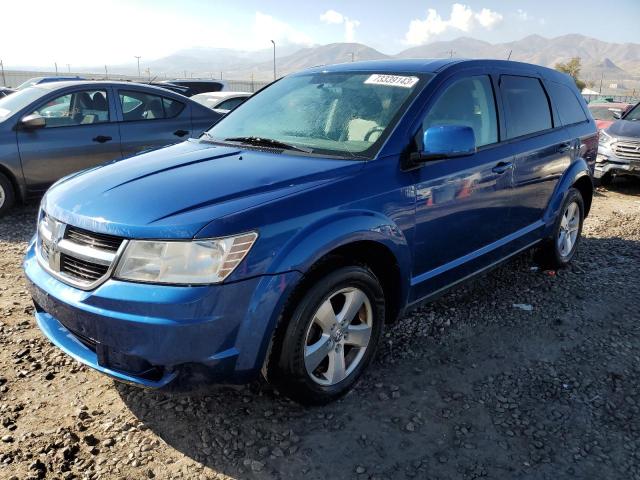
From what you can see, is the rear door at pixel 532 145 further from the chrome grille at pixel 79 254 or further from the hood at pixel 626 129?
the hood at pixel 626 129

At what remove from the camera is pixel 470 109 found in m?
3.45

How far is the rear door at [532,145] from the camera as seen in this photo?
380 cm

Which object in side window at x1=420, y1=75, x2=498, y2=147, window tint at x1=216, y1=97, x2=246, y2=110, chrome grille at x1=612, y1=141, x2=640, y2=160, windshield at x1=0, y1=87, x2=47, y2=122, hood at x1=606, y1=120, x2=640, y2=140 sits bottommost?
chrome grille at x1=612, y1=141, x2=640, y2=160

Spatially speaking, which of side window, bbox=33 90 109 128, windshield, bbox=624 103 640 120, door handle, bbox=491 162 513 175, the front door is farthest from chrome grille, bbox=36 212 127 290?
windshield, bbox=624 103 640 120

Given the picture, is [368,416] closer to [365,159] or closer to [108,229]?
[365,159]

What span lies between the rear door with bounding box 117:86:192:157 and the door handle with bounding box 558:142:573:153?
423 centimetres

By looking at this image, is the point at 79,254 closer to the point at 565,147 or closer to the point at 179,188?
the point at 179,188

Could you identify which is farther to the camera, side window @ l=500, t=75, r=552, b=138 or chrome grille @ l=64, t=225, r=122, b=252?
side window @ l=500, t=75, r=552, b=138

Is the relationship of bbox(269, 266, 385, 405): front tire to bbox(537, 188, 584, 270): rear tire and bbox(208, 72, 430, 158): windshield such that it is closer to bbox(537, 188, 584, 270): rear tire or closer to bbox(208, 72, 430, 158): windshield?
Result: bbox(208, 72, 430, 158): windshield

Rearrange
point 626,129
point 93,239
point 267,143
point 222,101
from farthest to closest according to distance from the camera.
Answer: point 222,101 → point 626,129 → point 267,143 → point 93,239

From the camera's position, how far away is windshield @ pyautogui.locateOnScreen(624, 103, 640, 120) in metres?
9.89

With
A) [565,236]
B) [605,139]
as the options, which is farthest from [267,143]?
[605,139]

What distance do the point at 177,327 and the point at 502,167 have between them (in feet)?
8.14

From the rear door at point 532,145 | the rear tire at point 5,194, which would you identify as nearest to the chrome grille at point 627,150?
the rear door at point 532,145
